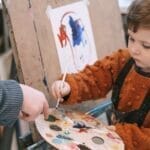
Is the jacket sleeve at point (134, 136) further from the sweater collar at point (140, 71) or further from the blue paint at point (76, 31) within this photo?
the blue paint at point (76, 31)

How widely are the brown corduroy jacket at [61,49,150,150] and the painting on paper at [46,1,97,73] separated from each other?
0.09 meters

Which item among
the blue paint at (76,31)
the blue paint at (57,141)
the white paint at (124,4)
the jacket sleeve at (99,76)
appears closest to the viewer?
the blue paint at (57,141)

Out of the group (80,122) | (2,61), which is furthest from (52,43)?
(2,61)

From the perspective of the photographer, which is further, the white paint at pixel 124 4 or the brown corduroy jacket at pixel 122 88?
the white paint at pixel 124 4

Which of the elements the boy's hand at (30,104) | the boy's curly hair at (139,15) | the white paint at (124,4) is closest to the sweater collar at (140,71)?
the boy's curly hair at (139,15)

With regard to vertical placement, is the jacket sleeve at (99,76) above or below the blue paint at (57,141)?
above

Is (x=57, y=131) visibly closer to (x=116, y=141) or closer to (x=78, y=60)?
(x=116, y=141)

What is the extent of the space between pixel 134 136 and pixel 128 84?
6.6 inches

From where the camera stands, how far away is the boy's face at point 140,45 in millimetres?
1065

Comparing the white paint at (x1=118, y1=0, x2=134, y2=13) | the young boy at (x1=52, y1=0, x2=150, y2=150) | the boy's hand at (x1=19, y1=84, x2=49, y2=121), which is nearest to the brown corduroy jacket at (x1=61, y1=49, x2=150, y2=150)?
the young boy at (x1=52, y1=0, x2=150, y2=150)

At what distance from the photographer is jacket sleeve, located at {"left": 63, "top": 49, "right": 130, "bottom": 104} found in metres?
1.21

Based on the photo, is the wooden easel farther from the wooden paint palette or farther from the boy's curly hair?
the boy's curly hair

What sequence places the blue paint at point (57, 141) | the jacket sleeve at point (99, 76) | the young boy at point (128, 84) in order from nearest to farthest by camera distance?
the blue paint at point (57, 141) → the young boy at point (128, 84) → the jacket sleeve at point (99, 76)

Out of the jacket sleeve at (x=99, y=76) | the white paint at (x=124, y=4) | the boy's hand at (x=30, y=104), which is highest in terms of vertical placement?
the boy's hand at (x=30, y=104)
